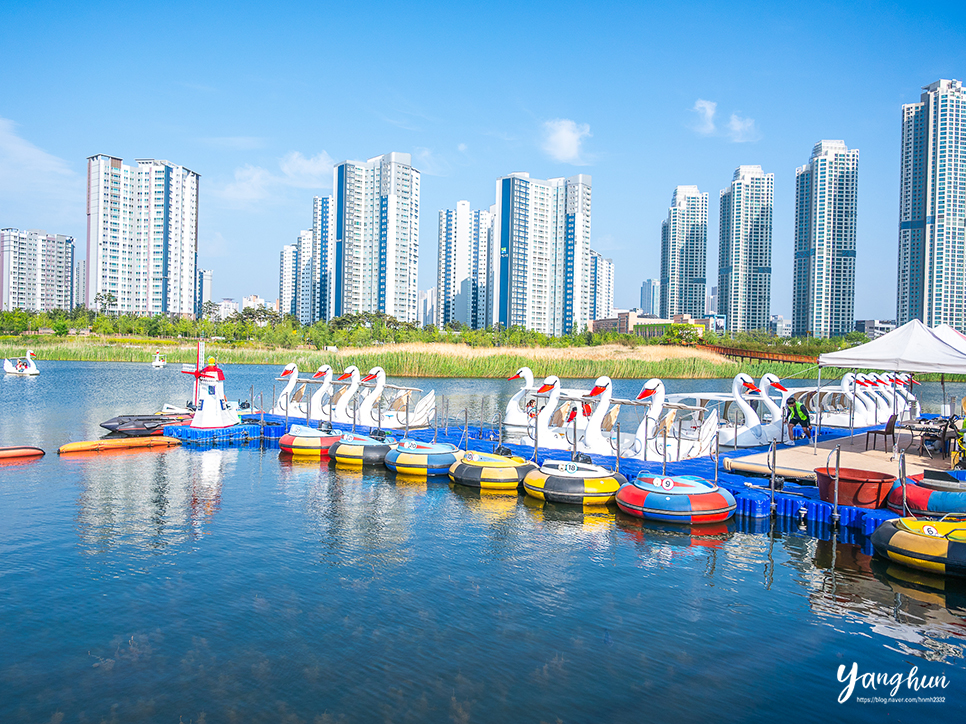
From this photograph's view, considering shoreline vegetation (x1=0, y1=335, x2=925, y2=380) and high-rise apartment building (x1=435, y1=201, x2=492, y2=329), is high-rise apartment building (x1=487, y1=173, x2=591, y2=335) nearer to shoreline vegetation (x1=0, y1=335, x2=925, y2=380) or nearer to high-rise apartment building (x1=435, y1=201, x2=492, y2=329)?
high-rise apartment building (x1=435, y1=201, x2=492, y2=329)

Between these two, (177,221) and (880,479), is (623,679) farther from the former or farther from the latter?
(177,221)

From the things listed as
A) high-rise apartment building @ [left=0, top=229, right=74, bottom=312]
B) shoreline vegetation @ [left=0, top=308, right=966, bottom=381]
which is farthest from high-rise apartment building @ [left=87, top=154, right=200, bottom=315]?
high-rise apartment building @ [left=0, top=229, right=74, bottom=312]

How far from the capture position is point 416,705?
6594 millimetres

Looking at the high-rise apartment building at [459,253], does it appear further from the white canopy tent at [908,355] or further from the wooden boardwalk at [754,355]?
the white canopy tent at [908,355]

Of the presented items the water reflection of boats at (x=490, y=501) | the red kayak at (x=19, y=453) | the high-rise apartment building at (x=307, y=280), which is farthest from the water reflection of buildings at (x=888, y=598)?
the high-rise apartment building at (x=307, y=280)

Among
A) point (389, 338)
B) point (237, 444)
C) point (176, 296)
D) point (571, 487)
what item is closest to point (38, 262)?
point (176, 296)

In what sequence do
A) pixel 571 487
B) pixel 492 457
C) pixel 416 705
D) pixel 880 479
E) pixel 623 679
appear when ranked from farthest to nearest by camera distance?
1. pixel 492 457
2. pixel 571 487
3. pixel 880 479
4. pixel 623 679
5. pixel 416 705

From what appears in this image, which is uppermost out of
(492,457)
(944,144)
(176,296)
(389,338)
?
(944,144)

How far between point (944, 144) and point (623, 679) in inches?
4826

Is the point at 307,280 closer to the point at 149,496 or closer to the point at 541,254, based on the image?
the point at 541,254

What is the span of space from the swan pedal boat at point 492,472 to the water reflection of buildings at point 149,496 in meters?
5.46

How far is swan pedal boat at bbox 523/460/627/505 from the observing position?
14047mm

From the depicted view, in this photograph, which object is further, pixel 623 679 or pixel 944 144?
pixel 944 144

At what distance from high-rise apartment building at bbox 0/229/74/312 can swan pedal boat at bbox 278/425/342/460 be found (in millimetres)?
146742
